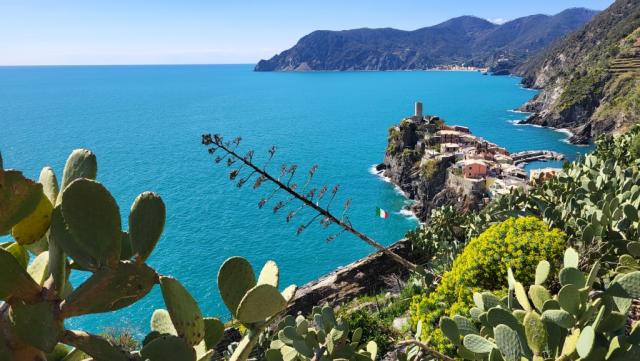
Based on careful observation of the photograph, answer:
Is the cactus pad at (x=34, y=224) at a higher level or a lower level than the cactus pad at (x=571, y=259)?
Answer: higher

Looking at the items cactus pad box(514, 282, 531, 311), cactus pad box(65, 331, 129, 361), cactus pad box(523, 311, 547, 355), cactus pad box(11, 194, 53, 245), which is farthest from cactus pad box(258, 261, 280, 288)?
cactus pad box(514, 282, 531, 311)

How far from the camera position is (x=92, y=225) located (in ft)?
4.70

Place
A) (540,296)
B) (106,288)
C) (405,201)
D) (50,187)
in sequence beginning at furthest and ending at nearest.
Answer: (405,201) → (540,296) → (50,187) → (106,288)

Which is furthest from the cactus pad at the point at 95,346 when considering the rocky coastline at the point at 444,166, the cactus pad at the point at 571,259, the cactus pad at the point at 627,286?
the rocky coastline at the point at 444,166

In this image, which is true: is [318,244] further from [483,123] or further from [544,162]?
[483,123]

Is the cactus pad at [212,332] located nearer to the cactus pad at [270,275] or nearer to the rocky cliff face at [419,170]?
the cactus pad at [270,275]

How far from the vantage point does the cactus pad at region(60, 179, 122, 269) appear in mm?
1412

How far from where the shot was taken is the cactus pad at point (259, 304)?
1.57 m

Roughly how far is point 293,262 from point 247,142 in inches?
1638

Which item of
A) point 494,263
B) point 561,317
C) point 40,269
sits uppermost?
point 40,269

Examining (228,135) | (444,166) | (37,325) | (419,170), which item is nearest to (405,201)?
(419,170)

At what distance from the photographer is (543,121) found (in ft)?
255

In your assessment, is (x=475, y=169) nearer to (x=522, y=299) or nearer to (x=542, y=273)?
(x=542, y=273)

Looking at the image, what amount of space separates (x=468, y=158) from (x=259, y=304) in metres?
46.7
